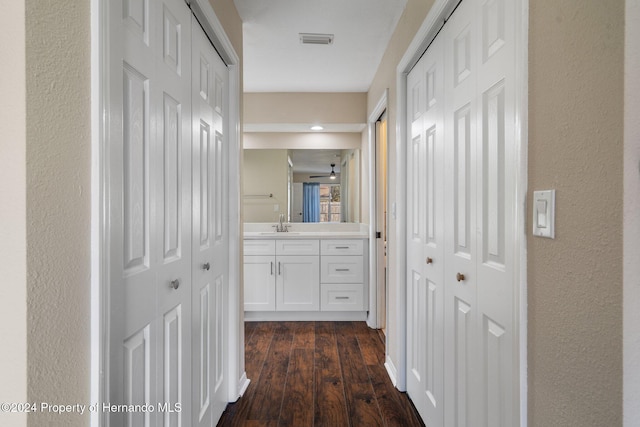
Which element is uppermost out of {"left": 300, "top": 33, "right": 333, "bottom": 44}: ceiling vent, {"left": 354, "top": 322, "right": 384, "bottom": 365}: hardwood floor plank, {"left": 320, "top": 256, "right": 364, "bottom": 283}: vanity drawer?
{"left": 300, "top": 33, "right": 333, "bottom": 44}: ceiling vent

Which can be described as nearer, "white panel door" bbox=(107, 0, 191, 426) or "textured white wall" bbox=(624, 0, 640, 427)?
"textured white wall" bbox=(624, 0, 640, 427)

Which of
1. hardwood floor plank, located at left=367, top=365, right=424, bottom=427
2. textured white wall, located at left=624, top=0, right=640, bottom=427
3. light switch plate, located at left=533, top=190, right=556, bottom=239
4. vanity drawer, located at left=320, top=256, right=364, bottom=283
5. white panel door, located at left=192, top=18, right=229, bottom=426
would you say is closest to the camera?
textured white wall, located at left=624, top=0, right=640, bottom=427

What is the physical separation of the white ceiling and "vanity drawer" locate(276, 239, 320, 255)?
1.49 m

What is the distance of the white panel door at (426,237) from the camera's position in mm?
1498

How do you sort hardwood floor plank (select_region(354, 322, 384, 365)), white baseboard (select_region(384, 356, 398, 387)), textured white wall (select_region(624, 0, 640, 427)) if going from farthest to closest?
hardwood floor plank (select_region(354, 322, 384, 365)) → white baseboard (select_region(384, 356, 398, 387)) → textured white wall (select_region(624, 0, 640, 427))

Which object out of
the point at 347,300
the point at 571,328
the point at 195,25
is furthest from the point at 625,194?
the point at 347,300

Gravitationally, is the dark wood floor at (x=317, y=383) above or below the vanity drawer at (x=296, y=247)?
below

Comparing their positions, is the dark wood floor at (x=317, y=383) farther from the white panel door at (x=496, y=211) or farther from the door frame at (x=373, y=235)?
the white panel door at (x=496, y=211)

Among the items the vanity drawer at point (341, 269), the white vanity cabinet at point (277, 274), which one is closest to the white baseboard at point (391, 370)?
the vanity drawer at point (341, 269)

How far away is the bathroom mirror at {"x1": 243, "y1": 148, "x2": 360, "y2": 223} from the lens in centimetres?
370

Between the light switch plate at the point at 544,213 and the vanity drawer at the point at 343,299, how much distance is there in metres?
2.50

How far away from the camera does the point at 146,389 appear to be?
961 mm
